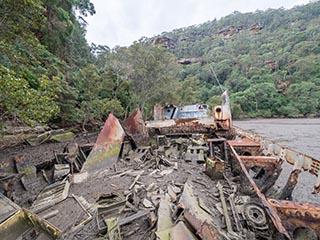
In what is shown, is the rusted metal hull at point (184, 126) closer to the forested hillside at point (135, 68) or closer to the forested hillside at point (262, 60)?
the forested hillside at point (135, 68)

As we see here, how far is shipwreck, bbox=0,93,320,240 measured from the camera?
2.01 m

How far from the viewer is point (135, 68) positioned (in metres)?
14.2

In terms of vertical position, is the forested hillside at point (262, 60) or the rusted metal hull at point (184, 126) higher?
the forested hillside at point (262, 60)

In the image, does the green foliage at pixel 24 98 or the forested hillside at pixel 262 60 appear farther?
the forested hillside at pixel 262 60

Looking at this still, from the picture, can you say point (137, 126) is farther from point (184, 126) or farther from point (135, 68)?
point (135, 68)

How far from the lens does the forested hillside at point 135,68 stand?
3.67 meters

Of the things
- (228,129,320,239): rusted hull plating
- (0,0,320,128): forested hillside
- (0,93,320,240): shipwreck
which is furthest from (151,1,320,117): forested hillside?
(0,93,320,240): shipwreck

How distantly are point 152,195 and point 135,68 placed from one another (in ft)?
40.6

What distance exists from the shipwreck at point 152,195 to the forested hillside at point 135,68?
149 centimetres

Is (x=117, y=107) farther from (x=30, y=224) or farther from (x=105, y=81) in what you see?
(x=30, y=224)

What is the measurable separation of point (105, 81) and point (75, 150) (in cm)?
940

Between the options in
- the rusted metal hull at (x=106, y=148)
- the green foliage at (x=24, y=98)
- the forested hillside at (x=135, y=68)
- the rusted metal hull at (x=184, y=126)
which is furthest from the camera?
the rusted metal hull at (x=184, y=126)

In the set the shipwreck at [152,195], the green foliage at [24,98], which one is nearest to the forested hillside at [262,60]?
the shipwreck at [152,195]

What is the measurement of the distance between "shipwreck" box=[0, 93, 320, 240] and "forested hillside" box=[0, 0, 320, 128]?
1.49m
